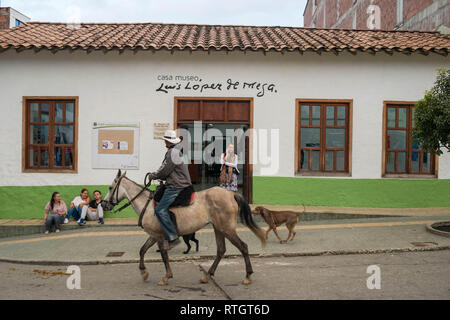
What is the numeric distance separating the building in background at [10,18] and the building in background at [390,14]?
56.3 feet

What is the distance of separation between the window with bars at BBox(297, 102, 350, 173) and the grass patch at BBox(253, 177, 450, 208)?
51cm

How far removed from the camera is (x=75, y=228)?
10.3 meters

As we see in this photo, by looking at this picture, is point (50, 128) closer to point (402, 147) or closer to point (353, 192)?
point (353, 192)

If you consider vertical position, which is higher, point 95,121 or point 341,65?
point 341,65

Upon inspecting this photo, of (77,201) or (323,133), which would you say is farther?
(323,133)

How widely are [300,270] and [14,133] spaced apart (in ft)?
28.9

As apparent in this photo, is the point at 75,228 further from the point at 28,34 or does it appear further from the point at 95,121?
the point at 28,34

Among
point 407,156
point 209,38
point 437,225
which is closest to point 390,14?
point 407,156

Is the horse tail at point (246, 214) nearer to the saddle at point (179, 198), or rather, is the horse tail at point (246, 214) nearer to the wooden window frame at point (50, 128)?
the saddle at point (179, 198)

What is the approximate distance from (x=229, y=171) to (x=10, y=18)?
19.1 m

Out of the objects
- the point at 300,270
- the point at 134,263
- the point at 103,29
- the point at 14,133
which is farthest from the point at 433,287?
the point at 103,29

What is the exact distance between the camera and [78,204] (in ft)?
35.0

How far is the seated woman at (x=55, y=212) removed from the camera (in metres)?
9.97

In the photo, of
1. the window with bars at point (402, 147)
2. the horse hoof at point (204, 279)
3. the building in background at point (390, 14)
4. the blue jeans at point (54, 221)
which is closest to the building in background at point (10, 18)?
the blue jeans at point (54, 221)
